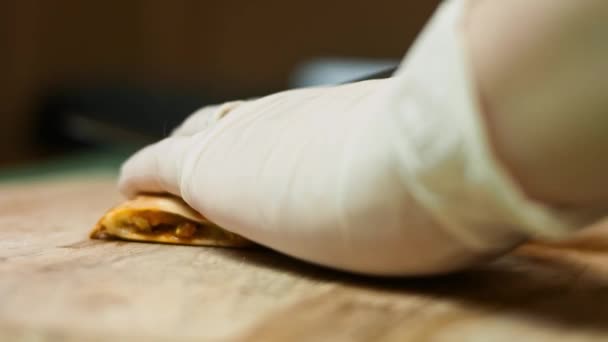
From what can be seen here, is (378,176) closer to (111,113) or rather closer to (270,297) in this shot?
(270,297)

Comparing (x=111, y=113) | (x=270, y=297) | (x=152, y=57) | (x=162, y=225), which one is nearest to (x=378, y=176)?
(x=270, y=297)

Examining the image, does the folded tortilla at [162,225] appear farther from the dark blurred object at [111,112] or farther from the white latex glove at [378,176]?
the dark blurred object at [111,112]

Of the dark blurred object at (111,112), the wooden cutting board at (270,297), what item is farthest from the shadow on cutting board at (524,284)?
the dark blurred object at (111,112)

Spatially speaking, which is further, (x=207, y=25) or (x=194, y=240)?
(x=207, y=25)

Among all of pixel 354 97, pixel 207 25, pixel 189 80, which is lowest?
pixel 189 80

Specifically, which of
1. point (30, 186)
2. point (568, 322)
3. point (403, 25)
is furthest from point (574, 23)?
point (403, 25)

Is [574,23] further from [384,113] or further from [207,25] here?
[207,25]
